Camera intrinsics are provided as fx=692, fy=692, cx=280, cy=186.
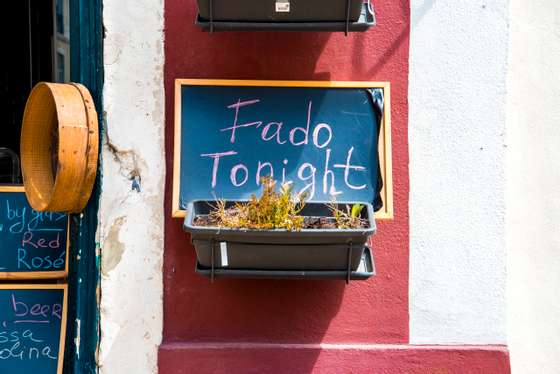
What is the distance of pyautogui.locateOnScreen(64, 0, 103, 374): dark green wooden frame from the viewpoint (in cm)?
291

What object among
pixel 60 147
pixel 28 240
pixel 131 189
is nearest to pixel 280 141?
A: pixel 131 189

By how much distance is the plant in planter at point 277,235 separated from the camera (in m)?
2.52

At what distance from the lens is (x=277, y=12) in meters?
2.63

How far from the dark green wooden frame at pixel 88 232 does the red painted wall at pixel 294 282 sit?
0.29 meters

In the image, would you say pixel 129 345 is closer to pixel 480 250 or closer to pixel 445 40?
pixel 480 250

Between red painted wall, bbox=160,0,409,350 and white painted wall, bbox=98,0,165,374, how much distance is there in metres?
0.05

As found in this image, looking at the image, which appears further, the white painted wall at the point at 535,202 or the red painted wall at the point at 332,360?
the white painted wall at the point at 535,202

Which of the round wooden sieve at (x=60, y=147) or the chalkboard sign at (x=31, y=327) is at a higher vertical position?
the round wooden sieve at (x=60, y=147)

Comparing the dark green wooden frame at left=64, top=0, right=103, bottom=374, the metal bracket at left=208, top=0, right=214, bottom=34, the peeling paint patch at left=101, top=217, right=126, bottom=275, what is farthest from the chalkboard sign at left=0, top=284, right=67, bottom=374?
the metal bracket at left=208, top=0, right=214, bottom=34

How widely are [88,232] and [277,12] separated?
1221 millimetres

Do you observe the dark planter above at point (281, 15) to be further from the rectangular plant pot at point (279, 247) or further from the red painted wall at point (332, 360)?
the red painted wall at point (332, 360)

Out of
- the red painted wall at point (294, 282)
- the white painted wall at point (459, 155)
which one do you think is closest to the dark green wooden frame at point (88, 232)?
the red painted wall at point (294, 282)

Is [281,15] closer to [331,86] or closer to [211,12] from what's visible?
[211,12]

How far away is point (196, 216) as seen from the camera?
2734 mm
